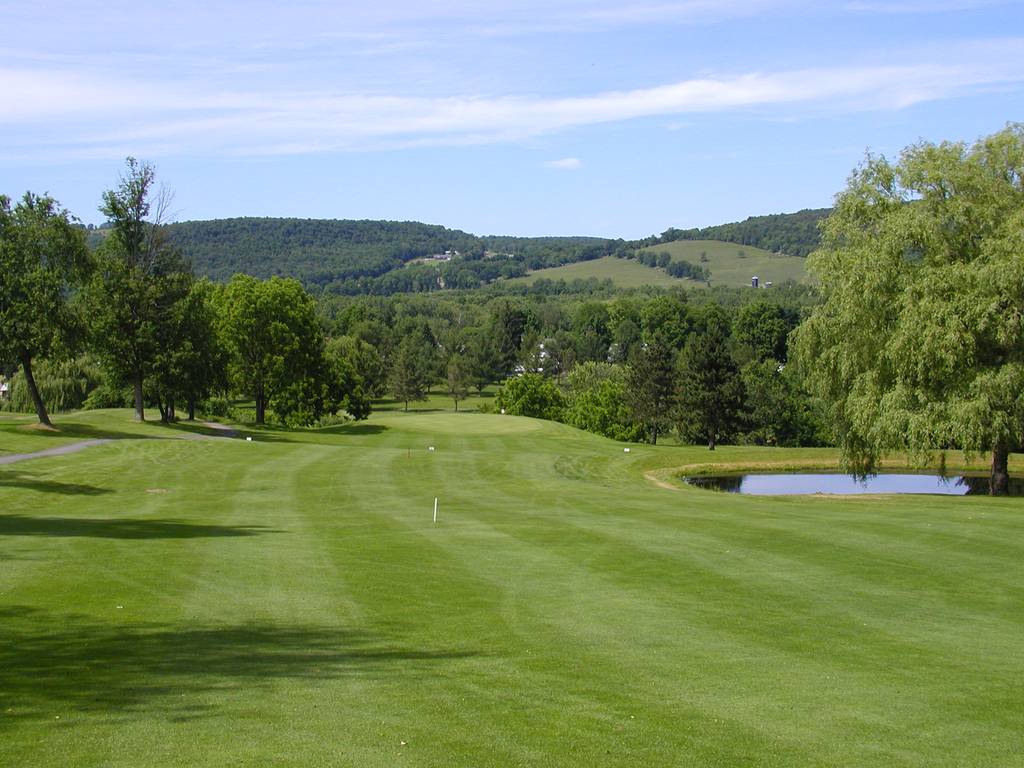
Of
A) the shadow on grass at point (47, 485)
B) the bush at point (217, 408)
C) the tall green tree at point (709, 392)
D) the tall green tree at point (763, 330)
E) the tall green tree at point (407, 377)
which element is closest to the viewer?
the shadow on grass at point (47, 485)

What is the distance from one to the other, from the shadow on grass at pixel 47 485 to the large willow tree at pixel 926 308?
2884cm

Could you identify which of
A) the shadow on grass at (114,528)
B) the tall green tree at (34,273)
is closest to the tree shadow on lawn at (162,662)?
the shadow on grass at (114,528)

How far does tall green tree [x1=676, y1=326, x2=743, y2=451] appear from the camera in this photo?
83750mm

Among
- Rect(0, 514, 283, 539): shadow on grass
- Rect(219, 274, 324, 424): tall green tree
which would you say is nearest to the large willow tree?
Rect(0, 514, 283, 539): shadow on grass

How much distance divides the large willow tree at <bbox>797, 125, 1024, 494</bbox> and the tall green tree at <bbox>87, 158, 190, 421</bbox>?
126 feet

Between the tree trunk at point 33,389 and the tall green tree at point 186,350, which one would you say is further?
the tall green tree at point 186,350

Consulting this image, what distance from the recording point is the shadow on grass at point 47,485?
33.8m

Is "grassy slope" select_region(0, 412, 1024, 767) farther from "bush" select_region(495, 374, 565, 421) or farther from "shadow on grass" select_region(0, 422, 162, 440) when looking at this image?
"bush" select_region(495, 374, 565, 421)

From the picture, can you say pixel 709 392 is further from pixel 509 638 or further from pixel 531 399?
pixel 509 638

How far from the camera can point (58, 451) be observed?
146ft

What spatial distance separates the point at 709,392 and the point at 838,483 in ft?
99.4

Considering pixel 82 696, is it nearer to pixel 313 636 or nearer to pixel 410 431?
pixel 313 636

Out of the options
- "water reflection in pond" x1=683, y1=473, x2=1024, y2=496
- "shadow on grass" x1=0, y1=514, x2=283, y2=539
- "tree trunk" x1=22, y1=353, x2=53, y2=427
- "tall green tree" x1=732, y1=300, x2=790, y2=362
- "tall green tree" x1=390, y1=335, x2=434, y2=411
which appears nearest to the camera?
"shadow on grass" x1=0, y1=514, x2=283, y2=539

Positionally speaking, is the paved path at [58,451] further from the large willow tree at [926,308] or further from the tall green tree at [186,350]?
the large willow tree at [926,308]
